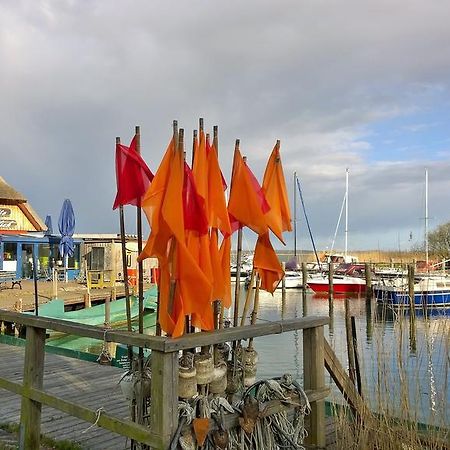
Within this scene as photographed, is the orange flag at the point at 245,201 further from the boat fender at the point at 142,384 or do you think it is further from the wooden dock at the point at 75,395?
the wooden dock at the point at 75,395

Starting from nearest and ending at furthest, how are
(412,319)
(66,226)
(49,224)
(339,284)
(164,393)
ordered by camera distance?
(164,393) → (412,319) → (66,226) → (49,224) → (339,284)

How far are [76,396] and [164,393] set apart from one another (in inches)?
134

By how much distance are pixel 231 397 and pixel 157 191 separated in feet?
4.43

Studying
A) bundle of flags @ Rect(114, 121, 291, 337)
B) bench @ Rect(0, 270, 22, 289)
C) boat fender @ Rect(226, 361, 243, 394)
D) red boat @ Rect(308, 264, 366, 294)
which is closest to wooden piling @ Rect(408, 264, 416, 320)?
bundle of flags @ Rect(114, 121, 291, 337)

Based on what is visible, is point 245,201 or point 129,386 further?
point 245,201

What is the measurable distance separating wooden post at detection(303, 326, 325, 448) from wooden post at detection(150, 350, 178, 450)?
1.26 metres

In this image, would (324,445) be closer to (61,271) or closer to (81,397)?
(81,397)

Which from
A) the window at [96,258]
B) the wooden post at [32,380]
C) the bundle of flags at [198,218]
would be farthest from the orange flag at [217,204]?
the window at [96,258]

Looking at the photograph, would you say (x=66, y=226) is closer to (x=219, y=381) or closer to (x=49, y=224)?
(x=49, y=224)

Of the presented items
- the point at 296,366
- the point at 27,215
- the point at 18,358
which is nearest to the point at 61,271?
the point at 27,215

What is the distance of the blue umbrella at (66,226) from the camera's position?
955 inches

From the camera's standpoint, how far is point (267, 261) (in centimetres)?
365

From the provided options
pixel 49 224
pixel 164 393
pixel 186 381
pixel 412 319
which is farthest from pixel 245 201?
pixel 49 224

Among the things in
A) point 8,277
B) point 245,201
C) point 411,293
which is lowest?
point 8,277
